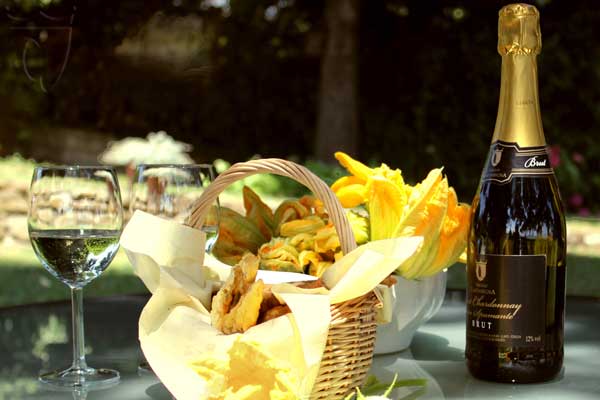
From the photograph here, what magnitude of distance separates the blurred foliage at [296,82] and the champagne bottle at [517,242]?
18.4 feet

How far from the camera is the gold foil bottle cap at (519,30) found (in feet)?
3.83

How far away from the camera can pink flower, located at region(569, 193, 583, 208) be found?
7633mm

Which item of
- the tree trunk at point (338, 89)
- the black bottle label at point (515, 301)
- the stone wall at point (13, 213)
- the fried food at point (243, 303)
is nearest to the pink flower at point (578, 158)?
the tree trunk at point (338, 89)

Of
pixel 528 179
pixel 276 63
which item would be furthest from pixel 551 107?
pixel 528 179

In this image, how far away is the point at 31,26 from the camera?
276 inches

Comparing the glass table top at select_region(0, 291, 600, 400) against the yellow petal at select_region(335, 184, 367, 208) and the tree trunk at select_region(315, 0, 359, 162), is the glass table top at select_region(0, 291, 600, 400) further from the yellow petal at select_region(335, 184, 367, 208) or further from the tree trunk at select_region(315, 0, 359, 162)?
the tree trunk at select_region(315, 0, 359, 162)

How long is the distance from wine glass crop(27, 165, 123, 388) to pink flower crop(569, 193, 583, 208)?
6.94 m

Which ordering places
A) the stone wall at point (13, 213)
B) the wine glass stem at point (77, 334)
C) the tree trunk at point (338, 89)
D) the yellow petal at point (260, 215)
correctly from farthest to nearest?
the tree trunk at point (338, 89) < the stone wall at point (13, 213) < the yellow petal at point (260, 215) < the wine glass stem at point (77, 334)

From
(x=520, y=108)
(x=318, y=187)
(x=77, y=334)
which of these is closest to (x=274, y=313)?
(x=318, y=187)

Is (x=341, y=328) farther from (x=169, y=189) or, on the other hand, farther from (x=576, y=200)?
(x=576, y=200)

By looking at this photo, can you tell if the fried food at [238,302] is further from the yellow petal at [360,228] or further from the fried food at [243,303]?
the yellow petal at [360,228]

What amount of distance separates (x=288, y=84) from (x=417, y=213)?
24.0ft

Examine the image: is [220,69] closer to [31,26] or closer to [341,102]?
[341,102]

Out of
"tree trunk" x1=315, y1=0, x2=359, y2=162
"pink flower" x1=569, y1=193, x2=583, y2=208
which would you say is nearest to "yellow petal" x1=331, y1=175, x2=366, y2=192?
"tree trunk" x1=315, y1=0, x2=359, y2=162
